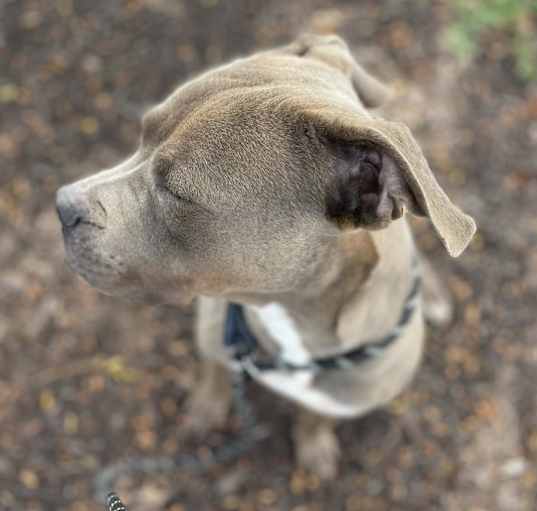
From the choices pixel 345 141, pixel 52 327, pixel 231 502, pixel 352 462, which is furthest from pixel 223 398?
pixel 345 141

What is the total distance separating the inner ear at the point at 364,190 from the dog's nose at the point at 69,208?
85 centimetres

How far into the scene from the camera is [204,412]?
154 inches

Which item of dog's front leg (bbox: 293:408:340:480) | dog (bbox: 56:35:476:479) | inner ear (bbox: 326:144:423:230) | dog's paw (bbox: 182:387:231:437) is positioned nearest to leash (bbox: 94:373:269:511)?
dog's paw (bbox: 182:387:231:437)

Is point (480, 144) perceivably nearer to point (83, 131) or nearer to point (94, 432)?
point (83, 131)

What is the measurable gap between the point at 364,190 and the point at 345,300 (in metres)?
0.53

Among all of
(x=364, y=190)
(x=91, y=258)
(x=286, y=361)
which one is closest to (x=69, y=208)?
(x=91, y=258)

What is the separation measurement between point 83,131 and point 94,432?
1.93 metres

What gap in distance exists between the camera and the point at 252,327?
3.11 m

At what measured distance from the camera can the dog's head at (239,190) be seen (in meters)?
2.10

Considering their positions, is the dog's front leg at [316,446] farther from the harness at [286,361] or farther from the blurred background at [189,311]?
the harness at [286,361]

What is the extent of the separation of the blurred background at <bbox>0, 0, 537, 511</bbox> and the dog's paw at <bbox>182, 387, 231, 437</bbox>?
0.07 meters

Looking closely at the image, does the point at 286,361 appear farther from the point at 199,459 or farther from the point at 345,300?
the point at 199,459

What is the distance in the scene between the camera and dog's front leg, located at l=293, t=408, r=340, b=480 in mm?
3830

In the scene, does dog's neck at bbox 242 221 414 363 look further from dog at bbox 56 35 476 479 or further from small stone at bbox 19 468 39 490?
small stone at bbox 19 468 39 490
